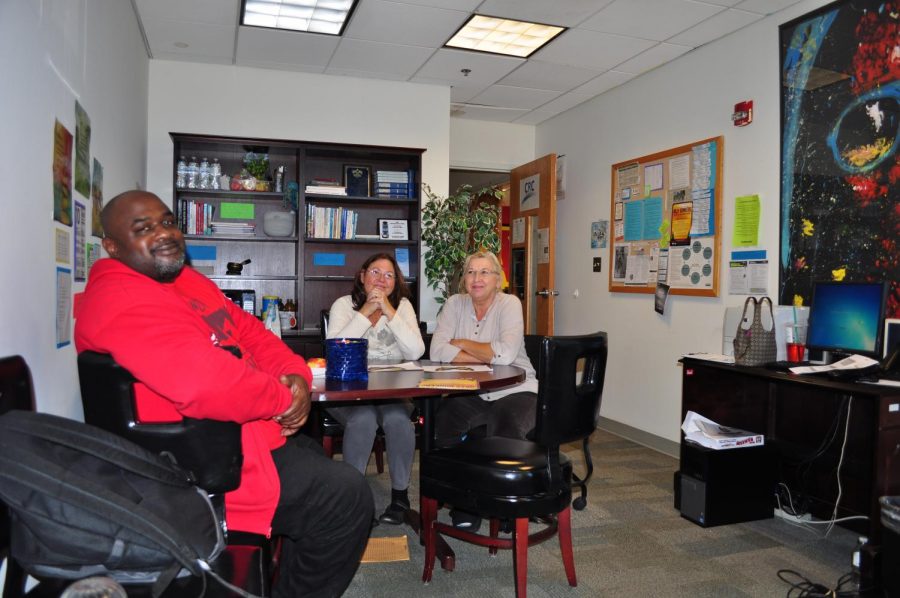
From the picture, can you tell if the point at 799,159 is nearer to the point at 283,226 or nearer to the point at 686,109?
the point at 686,109

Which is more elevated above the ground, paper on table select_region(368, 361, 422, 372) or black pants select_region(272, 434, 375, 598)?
paper on table select_region(368, 361, 422, 372)

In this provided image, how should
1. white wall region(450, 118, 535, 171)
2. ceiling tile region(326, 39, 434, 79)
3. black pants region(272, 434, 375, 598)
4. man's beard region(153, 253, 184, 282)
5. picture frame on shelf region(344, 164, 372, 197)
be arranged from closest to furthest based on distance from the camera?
man's beard region(153, 253, 184, 282)
black pants region(272, 434, 375, 598)
ceiling tile region(326, 39, 434, 79)
picture frame on shelf region(344, 164, 372, 197)
white wall region(450, 118, 535, 171)

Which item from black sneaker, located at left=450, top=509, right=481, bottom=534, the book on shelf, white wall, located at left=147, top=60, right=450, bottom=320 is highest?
white wall, located at left=147, top=60, right=450, bottom=320

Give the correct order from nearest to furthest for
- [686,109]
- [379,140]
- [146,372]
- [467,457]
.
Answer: [146,372] → [467,457] → [686,109] → [379,140]

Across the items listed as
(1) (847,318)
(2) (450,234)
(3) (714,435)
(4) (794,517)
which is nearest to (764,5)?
(1) (847,318)

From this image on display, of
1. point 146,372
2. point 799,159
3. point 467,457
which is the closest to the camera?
point 146,372

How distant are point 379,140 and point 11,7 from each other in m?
3.72

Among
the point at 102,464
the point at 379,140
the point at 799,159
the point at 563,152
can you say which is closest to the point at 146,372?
the point at 102,464

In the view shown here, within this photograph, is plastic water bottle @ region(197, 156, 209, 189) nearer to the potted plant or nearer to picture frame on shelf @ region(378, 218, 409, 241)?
the potted plant

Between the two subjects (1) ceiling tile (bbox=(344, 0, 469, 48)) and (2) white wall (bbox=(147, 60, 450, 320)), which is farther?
(2) white wall (bbox=(147, 60, 450, 320))

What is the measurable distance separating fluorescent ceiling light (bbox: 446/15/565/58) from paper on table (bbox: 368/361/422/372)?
96.4 inches

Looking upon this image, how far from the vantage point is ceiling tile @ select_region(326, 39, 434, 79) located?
446 cm

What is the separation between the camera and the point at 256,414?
4.91 ft

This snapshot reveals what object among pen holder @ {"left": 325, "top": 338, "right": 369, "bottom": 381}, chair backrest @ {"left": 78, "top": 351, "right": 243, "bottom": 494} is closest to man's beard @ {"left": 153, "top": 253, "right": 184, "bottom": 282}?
chair backrest @ {"left": 78, "top": 351, "right": 243, "bottom": 494}
